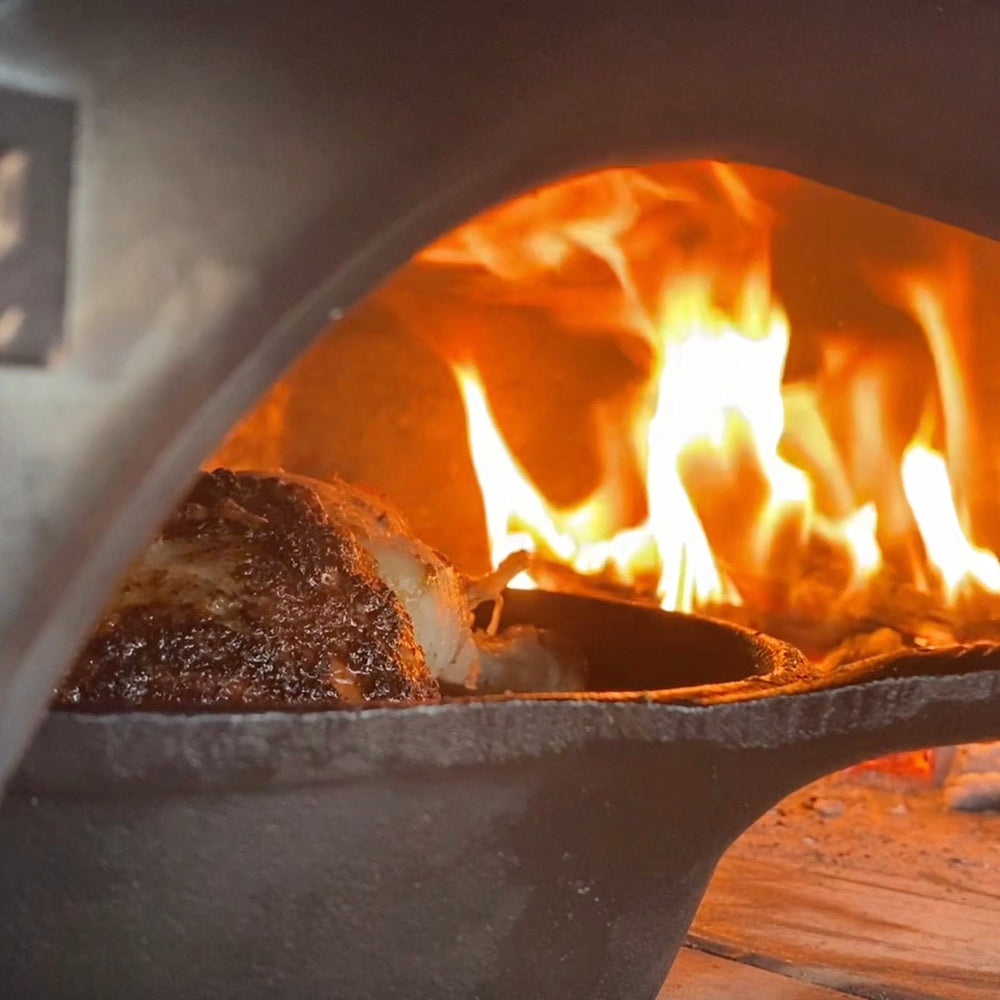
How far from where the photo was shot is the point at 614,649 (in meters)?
1.32

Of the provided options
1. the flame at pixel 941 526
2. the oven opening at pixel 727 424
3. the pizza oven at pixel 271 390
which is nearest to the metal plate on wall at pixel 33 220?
the pizza oven at pixel 271 390

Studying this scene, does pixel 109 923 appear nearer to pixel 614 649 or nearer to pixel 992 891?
pixel 614 649

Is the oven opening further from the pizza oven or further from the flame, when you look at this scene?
the pizza oven

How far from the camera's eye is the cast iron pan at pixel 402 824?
0.71 metres

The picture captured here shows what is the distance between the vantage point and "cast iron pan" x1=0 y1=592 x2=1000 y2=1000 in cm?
71

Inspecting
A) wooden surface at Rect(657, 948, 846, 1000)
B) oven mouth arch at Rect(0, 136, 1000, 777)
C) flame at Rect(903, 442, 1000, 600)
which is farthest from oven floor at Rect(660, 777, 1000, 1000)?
oven mouth arch at Rect(0, 136, 1000, 777)

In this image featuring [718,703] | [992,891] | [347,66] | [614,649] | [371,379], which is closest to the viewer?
[347,66]

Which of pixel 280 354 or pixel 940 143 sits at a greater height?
pixel 940 143

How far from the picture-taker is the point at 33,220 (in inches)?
20.3

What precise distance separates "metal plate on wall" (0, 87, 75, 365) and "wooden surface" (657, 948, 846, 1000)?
85cm

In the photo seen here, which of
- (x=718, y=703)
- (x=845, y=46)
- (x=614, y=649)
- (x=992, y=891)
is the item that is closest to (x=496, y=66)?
(x=845, y=46)

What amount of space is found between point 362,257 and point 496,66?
129 millimetres

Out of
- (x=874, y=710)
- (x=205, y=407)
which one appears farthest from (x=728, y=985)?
(x=205, y=407)

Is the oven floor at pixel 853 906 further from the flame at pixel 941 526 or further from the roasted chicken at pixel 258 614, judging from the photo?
the roasted chicken at pixel 258 614
